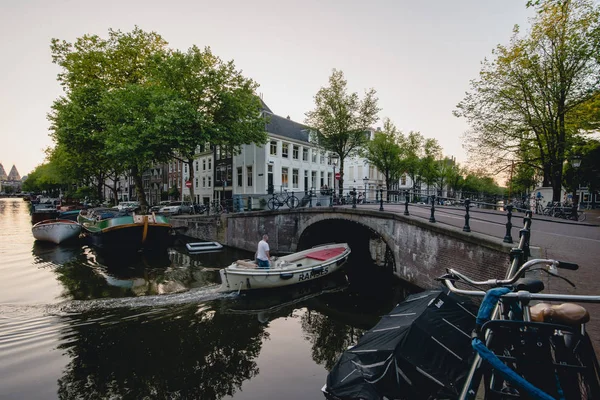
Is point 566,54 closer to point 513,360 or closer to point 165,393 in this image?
point 513,360

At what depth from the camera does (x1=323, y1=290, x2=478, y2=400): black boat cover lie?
4.46 m

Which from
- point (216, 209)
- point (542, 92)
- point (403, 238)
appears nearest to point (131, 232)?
point (216, 209)

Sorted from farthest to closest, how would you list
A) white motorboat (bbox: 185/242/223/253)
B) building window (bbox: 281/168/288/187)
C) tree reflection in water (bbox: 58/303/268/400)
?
1. building window (bbox: 281/168/288/187)
2. white motorboat (bbox: 185/242/223/253)
3. tree reflection in water (bbox: 58/303/268/400)

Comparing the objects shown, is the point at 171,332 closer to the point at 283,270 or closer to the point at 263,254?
the point at 263,254

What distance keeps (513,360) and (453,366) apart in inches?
120

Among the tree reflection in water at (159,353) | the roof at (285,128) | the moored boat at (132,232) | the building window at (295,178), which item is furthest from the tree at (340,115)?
the tree reflection in water at (159,353)

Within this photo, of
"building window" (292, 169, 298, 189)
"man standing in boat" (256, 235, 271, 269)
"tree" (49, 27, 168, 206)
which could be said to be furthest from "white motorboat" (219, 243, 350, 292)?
"building window" (292, 169, 298, 189)

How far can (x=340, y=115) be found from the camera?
934 inches

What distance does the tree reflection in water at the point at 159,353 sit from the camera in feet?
18.9

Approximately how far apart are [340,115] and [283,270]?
1579 cm

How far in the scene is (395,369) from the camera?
450 centimetres

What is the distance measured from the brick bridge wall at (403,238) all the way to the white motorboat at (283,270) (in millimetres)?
2264

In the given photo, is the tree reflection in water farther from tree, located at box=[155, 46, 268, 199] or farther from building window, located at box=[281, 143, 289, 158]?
building window, located at box=[281, 143, 289, 158]

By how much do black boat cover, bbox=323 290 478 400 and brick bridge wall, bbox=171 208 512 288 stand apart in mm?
3304
